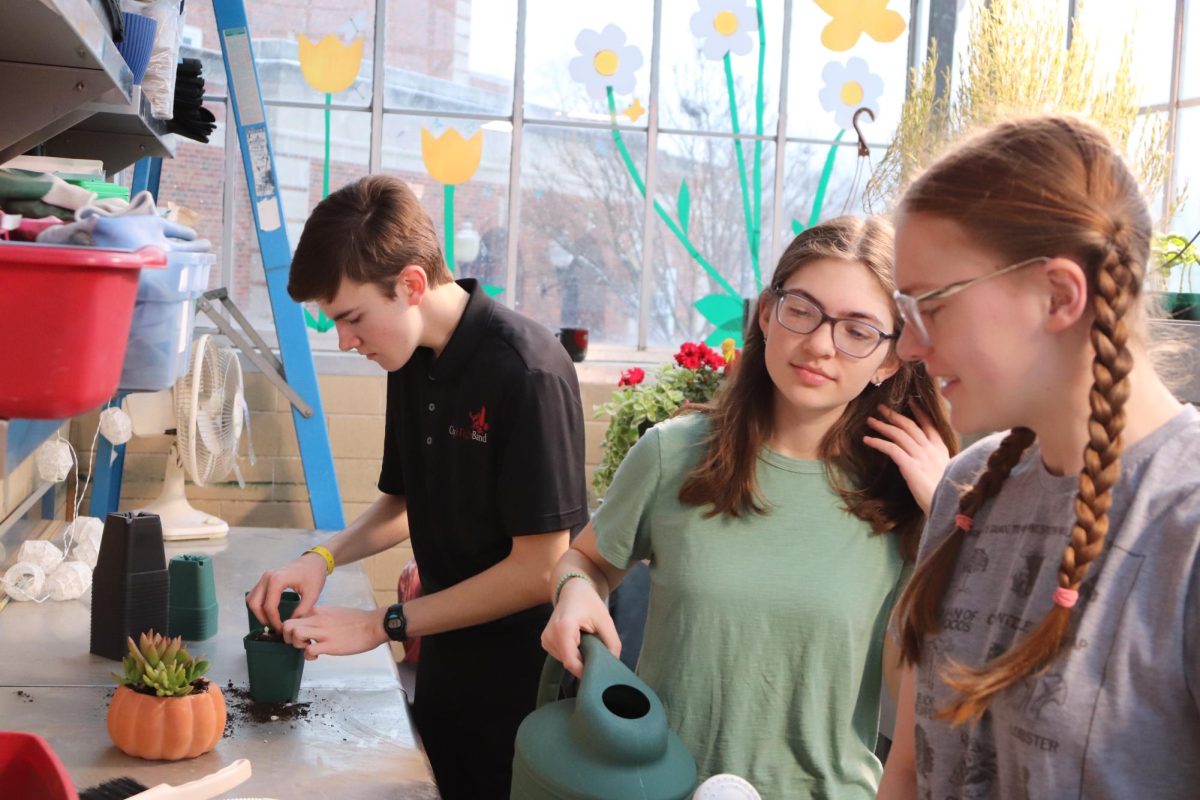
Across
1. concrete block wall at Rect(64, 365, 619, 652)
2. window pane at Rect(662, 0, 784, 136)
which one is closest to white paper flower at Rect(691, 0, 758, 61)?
window pane at Rect(662, 0, 784, 136)

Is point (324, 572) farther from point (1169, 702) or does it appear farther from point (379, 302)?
point (1169, 702)

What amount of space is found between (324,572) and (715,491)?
818mm

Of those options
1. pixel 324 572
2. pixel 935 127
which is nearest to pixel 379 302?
pixel 324 572

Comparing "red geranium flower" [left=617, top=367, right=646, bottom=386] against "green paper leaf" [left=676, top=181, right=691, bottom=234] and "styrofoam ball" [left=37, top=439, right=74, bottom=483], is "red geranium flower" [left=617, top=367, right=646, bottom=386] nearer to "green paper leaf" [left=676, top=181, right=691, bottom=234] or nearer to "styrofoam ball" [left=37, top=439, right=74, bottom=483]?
"green paper leaf" [left=676, top=181, right=691, bottom=234]

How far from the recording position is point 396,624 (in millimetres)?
1997

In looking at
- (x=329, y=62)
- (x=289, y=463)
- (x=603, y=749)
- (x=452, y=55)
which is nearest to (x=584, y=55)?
(x=452, y=55)

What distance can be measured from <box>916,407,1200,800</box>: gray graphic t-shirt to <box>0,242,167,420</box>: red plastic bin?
753 mm

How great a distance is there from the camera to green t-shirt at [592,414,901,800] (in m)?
1.55

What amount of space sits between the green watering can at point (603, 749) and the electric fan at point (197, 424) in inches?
62.5

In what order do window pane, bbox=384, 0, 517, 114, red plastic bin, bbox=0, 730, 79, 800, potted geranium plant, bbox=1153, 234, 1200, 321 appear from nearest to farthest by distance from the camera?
red plastic bin, bbox=0, 730, 79, 800 < potted geranium plant, bbox=1153, 234, 1200, 321 < window pane, bbox=384, 0, 517, 114

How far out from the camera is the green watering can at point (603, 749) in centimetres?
120

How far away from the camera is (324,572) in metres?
2.11

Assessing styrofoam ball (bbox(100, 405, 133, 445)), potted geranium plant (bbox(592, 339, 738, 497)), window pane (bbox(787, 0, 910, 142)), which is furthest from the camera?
window pane (bbox(787, 0, 910, 142))

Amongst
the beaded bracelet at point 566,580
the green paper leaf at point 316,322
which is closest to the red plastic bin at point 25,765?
the beaded bracelet at point 566,580
